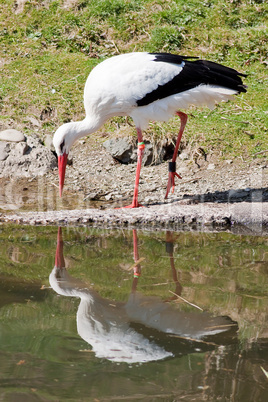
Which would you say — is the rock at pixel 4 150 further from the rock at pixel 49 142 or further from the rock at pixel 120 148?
the rock at pixel 120 148

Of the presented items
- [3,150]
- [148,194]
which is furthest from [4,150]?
[148,194]

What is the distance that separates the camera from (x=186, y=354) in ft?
9.04

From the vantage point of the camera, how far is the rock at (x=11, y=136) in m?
7.38

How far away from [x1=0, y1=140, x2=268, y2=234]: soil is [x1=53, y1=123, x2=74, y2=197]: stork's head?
0.41m

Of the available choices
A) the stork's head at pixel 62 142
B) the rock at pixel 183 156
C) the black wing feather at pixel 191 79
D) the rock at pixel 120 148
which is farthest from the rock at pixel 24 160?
the black wing feather at pixel 191 79

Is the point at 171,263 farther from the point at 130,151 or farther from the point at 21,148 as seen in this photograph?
the point at 21,148

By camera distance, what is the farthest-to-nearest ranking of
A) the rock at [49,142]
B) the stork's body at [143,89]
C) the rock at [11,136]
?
1. the rock at [49,142]
2. the rock at [11,136]
3. the stork's body at [143,89]

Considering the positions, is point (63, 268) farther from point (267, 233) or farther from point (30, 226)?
point (267, 233)

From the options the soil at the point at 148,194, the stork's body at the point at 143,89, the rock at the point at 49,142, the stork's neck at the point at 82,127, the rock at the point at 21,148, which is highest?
the stork's body at the point at 143,89

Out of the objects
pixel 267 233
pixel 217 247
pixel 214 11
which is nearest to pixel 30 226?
pixel 217 247

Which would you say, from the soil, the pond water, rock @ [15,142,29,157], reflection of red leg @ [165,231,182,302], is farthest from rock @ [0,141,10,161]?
reflection of red leg @ [165,231,182,302]

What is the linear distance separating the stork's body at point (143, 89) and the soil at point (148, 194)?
509 millimetres

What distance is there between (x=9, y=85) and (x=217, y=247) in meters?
5.29

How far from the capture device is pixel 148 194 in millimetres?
6512
